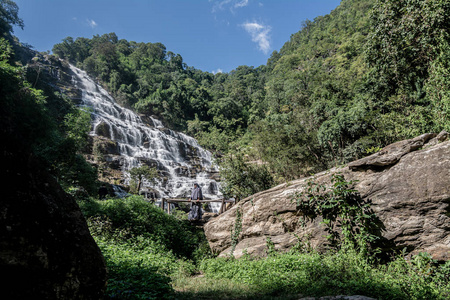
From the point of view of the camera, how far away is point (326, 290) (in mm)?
4297

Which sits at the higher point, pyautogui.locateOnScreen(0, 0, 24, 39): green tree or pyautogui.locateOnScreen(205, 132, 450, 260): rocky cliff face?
pyautogui.locateOnScreen(0, 0, 24, 39): green tree

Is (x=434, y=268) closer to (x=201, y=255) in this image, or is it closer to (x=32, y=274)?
(x=32, y=274)

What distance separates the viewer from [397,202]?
549 centimetres

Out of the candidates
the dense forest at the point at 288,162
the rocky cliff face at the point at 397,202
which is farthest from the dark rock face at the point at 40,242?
the rocky cliff face at the point at 397,202

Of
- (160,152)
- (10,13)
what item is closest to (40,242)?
(160,152)

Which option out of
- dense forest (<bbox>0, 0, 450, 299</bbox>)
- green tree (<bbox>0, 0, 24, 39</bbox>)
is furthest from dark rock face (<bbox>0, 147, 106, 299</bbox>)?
green tree (<bbox>0, 0, 24, 39</bbox>)

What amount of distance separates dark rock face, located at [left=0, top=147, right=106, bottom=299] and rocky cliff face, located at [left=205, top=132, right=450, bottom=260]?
19.1 feet

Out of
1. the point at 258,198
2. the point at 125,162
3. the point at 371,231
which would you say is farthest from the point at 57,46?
the point at 371,231

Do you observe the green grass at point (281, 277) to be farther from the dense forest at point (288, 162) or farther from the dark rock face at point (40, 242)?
the dark rock face at point (40, 242)

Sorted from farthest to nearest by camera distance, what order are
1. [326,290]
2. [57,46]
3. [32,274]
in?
[57,46] → [326,290] → [32,274]

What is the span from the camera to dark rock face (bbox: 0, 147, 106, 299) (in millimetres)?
1788

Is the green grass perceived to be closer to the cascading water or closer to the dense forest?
the dense forest

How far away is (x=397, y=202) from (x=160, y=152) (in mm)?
27262

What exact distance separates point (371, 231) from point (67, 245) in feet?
20.6
